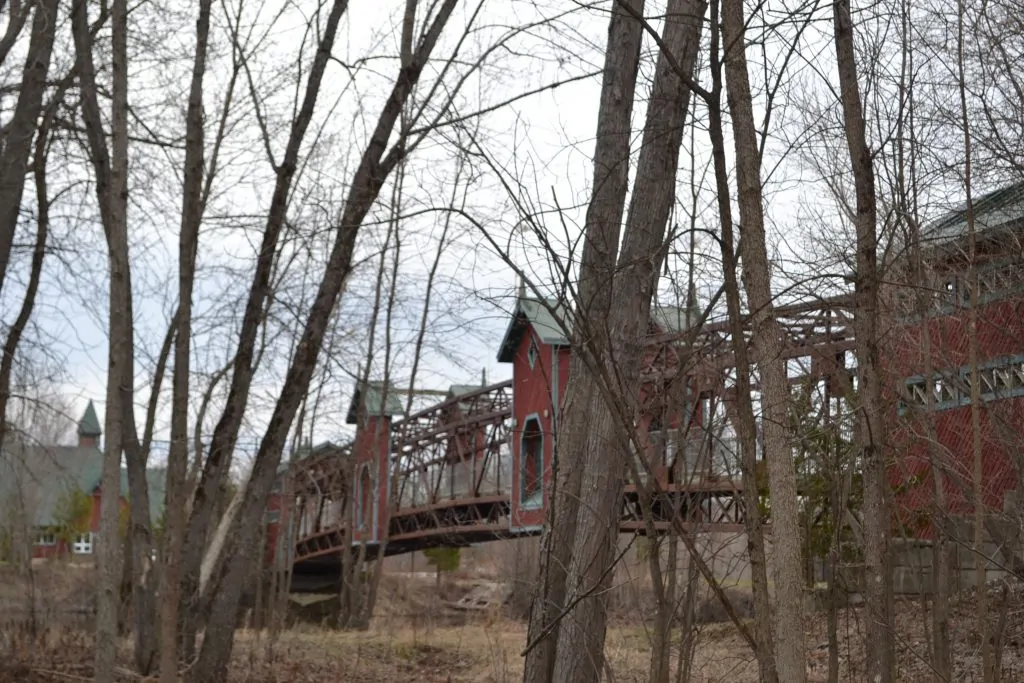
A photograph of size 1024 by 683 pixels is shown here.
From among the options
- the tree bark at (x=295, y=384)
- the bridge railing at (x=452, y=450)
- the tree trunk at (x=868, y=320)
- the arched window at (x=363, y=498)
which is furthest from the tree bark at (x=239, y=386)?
the arched window at (x=363, y=498)

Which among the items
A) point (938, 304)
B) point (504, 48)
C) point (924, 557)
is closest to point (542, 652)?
point (504, 48)

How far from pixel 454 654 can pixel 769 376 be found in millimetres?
13224

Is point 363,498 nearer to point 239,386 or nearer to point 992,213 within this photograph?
point 239,386

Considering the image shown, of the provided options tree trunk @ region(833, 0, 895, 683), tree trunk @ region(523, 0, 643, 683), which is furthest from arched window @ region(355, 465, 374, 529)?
tree trunk @ region(833, 0, 895, 683)

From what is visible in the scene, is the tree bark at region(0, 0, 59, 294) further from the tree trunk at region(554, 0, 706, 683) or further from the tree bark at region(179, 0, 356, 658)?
the tree trunk at region(554, 0, 706, 683)

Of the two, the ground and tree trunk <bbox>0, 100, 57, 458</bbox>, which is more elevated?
tree trunk <bbox>0, 100, 57, 458</bbox>

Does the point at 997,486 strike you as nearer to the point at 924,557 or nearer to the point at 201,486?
the point at 924,557

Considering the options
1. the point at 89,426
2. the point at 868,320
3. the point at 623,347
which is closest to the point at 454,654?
the point at 623,347

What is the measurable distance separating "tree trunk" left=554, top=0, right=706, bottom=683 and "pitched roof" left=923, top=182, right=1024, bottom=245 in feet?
10.5

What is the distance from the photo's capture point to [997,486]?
1177 centimetres

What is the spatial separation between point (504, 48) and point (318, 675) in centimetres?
817

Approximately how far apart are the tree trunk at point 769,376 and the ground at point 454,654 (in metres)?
4.70

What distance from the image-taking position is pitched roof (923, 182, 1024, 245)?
367 inches

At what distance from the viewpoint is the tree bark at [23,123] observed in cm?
952
